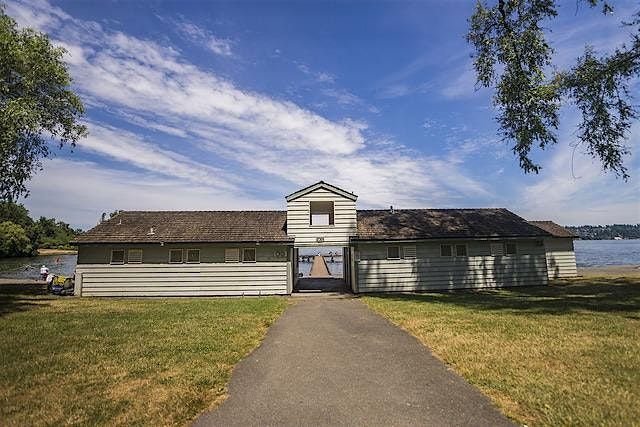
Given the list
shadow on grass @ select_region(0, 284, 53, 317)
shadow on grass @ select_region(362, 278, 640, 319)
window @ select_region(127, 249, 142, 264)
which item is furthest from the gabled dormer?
shadow on grass @ select_region(0, 284, 53, 317)

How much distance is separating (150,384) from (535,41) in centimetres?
2066

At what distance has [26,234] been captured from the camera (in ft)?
281

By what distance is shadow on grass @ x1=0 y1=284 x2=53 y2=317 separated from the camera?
1523 cm

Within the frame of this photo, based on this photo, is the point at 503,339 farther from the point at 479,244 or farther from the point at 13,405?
the point at 479,244

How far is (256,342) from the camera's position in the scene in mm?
9453

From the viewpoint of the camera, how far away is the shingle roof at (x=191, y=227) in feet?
70.1

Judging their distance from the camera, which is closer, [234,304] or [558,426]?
[558,426]

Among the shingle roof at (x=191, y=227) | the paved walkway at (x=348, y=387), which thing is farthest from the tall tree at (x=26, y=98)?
the paved walkway at (x=348, y=387)

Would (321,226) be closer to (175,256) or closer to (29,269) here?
(175,256)

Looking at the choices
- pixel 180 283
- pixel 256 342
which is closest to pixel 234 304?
pixel 180 283

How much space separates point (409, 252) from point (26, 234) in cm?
9788

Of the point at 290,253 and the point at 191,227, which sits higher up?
the point at 191,227

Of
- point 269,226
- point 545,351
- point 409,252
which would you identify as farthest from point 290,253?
point 545,351

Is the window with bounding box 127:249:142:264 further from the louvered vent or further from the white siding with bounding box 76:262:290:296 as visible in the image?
the louvered vent
